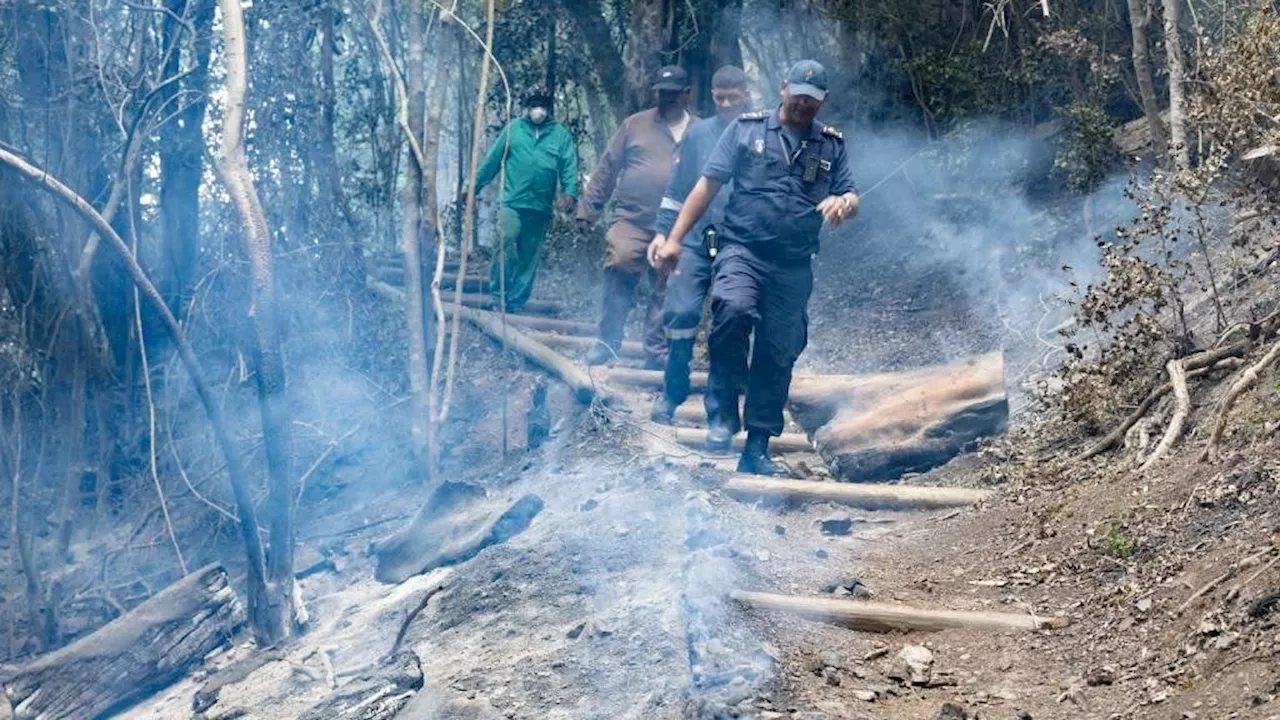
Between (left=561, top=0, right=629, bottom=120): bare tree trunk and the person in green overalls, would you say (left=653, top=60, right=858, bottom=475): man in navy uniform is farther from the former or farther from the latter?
(left=561, top=0, right=629, bottom=120): bare tree trunk

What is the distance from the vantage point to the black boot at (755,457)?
7.27 metres

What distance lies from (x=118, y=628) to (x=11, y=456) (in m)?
1.94

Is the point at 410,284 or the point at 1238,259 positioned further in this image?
the point at 410,284

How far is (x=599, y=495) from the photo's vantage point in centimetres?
712

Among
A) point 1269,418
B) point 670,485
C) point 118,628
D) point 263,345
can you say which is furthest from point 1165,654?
point 118,628

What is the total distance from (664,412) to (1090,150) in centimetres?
425

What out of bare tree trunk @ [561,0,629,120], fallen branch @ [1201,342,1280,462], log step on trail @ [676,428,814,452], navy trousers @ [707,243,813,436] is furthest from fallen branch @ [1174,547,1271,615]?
bare tree trunk @ [561,0,629,120]

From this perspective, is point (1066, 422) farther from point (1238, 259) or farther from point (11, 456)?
point (11, 456)

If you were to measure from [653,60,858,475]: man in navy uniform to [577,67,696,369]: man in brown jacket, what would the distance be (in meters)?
2.32

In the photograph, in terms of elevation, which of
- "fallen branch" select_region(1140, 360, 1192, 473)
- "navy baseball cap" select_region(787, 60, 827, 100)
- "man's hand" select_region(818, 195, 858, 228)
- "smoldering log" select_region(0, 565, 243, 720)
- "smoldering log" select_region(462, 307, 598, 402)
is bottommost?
"smoldering log" select_region(0, 565, 243, 720)

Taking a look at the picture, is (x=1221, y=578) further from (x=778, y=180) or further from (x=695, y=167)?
(x=695, y=167)

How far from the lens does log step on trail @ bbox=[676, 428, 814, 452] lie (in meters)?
7.94

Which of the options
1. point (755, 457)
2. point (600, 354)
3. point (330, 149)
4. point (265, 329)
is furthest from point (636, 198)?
point (265, 329)

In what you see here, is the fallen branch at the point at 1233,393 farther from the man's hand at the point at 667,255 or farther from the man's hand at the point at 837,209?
the man's hand at the point at 667,255
